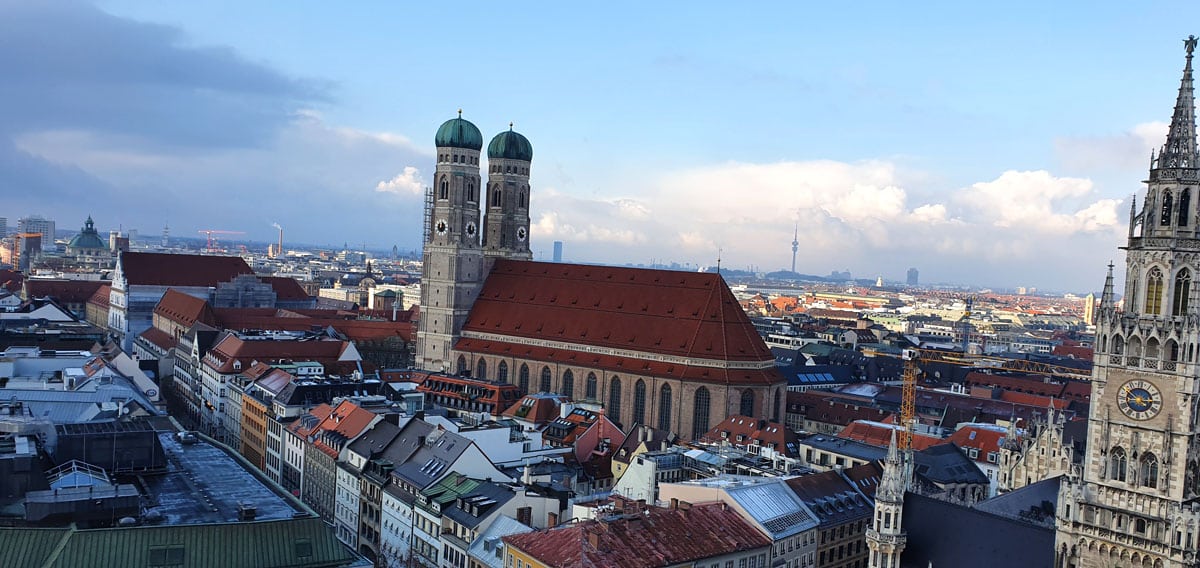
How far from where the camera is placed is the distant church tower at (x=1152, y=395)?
47938 mm

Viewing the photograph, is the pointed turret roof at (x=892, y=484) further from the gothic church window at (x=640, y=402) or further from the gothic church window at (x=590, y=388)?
the gothic church window at (x=590, y=388)

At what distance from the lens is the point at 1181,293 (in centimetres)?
4875

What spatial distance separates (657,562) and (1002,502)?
2355cm

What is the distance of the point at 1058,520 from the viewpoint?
5197 centimetres

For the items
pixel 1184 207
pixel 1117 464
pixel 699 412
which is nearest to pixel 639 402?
pixel 699 412

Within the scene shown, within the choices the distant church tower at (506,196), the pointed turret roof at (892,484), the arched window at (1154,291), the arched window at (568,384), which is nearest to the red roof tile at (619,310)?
the arched window at (568,384)

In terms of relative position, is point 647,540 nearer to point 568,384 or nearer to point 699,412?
point 699,412

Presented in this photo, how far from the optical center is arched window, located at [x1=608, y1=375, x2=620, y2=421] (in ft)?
425

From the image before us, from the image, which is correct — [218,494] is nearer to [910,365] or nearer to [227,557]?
[227,557]

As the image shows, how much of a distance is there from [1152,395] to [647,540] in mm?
28832

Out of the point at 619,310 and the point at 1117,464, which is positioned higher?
the point at 619,310

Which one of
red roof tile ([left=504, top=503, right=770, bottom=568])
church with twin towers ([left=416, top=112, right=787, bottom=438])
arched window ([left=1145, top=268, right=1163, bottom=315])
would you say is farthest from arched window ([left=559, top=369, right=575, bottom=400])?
arched window ([left=1145, top=268, right=1163, bottom=315])

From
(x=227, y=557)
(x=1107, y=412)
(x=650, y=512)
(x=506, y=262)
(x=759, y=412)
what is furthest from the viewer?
(x=506, y=262)

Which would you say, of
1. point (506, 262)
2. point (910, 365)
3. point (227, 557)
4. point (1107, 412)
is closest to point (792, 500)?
point (1107, 412)
